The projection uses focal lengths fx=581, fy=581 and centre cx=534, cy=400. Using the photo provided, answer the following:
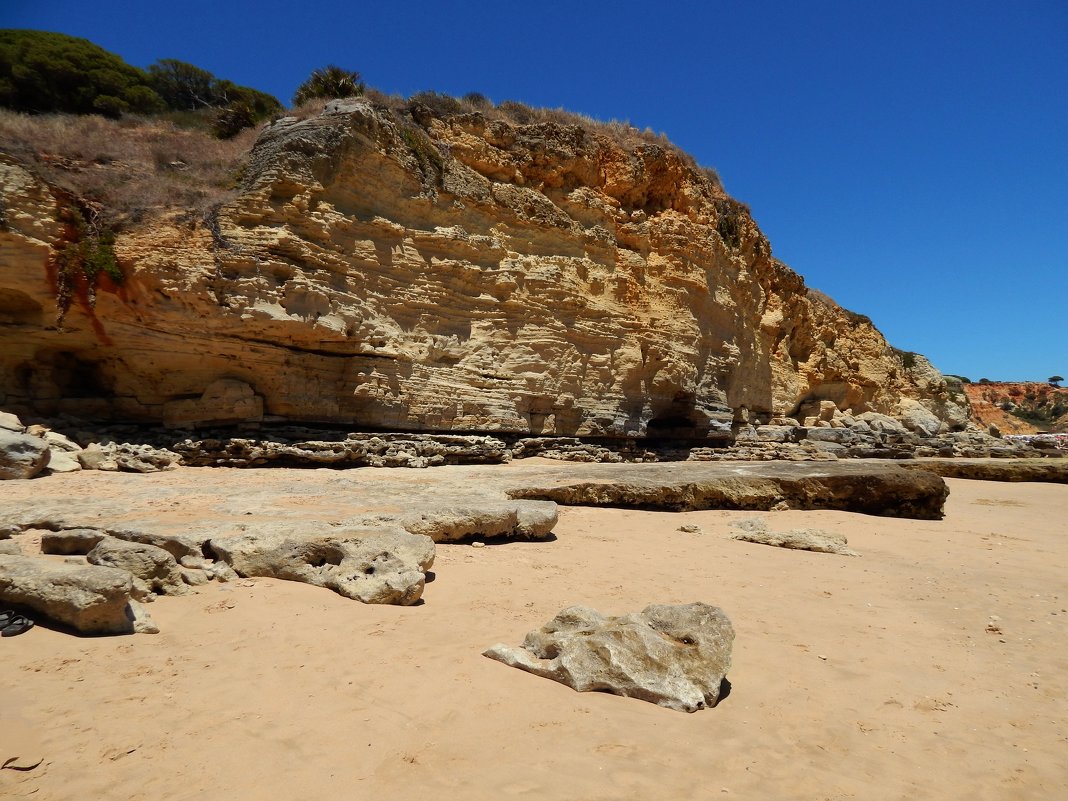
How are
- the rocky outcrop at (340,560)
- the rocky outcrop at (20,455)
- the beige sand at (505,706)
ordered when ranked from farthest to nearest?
1. the rocky outcrop at (20,455)
2. the rocky outcrop at (340,560)
3. the beige sand at (505,706)

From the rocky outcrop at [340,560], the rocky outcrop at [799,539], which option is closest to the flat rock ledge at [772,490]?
the rocky outcrop at [799,539]

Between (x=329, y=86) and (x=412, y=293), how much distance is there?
27.4 ft

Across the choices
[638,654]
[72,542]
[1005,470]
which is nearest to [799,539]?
[638,654]

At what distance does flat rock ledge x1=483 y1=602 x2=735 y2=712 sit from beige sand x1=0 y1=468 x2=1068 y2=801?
0.30 ft

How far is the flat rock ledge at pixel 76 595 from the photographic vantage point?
3182 mm

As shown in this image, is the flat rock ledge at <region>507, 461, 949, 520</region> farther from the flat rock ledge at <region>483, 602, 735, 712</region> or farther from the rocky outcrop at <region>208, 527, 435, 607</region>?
the flat rock ledge at <region>483, 602, 735, 712</region>

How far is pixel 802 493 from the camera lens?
9.73 meters

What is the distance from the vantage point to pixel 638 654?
329 cm

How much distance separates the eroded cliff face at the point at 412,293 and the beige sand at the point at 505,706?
7905 millimetres

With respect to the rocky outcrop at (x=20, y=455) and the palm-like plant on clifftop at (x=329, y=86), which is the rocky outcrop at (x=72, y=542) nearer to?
the rocky outcrop at (x=20, y=455)

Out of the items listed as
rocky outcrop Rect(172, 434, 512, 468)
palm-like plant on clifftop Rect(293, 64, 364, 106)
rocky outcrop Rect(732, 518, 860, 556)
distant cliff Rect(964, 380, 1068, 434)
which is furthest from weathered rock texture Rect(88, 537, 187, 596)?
distant cliff Rect(964, 380, 1068, 434)

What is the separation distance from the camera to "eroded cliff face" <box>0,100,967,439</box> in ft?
35.1

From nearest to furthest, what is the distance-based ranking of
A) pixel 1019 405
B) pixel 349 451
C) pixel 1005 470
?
pixel 349 451
pixel 1005 470
pixel 1019 405

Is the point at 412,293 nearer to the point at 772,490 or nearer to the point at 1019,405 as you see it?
the point at 772,490
